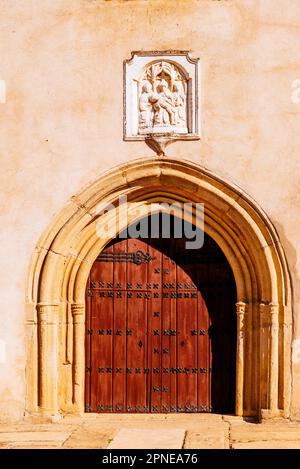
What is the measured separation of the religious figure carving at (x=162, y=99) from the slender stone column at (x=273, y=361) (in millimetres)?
1932

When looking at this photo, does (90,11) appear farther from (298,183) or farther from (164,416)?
(164,416)

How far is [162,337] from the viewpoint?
835cm

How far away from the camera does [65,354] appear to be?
26.9 feet

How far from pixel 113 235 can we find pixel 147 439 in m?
2.06

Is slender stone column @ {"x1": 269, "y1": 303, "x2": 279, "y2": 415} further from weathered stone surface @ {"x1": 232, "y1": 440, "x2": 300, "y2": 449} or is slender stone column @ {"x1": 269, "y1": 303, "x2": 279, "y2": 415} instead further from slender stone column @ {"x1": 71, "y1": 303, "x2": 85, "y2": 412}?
slender stone column @ {"x1": 71, "y1": 303, "x2": 85, "y2": 412}

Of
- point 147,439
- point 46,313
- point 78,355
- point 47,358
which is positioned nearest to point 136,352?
point 78,355

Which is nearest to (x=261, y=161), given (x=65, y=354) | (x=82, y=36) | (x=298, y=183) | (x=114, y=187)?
(x=298, y=183)

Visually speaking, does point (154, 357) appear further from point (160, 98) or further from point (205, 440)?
point (160, 98)

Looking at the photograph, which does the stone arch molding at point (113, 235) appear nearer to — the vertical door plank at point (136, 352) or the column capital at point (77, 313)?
the column capital at point (77, 313)

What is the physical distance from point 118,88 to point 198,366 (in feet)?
9.38

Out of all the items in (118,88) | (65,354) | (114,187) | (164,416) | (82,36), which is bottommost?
(164,416)

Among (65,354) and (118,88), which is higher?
(118,88)

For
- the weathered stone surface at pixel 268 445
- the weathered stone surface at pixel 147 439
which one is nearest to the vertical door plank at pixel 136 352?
the weathered stone surface at pixel 147 439

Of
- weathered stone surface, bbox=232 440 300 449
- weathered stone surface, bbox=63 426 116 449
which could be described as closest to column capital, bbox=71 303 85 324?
weathered stone surface, bbox=63 426 116 449
